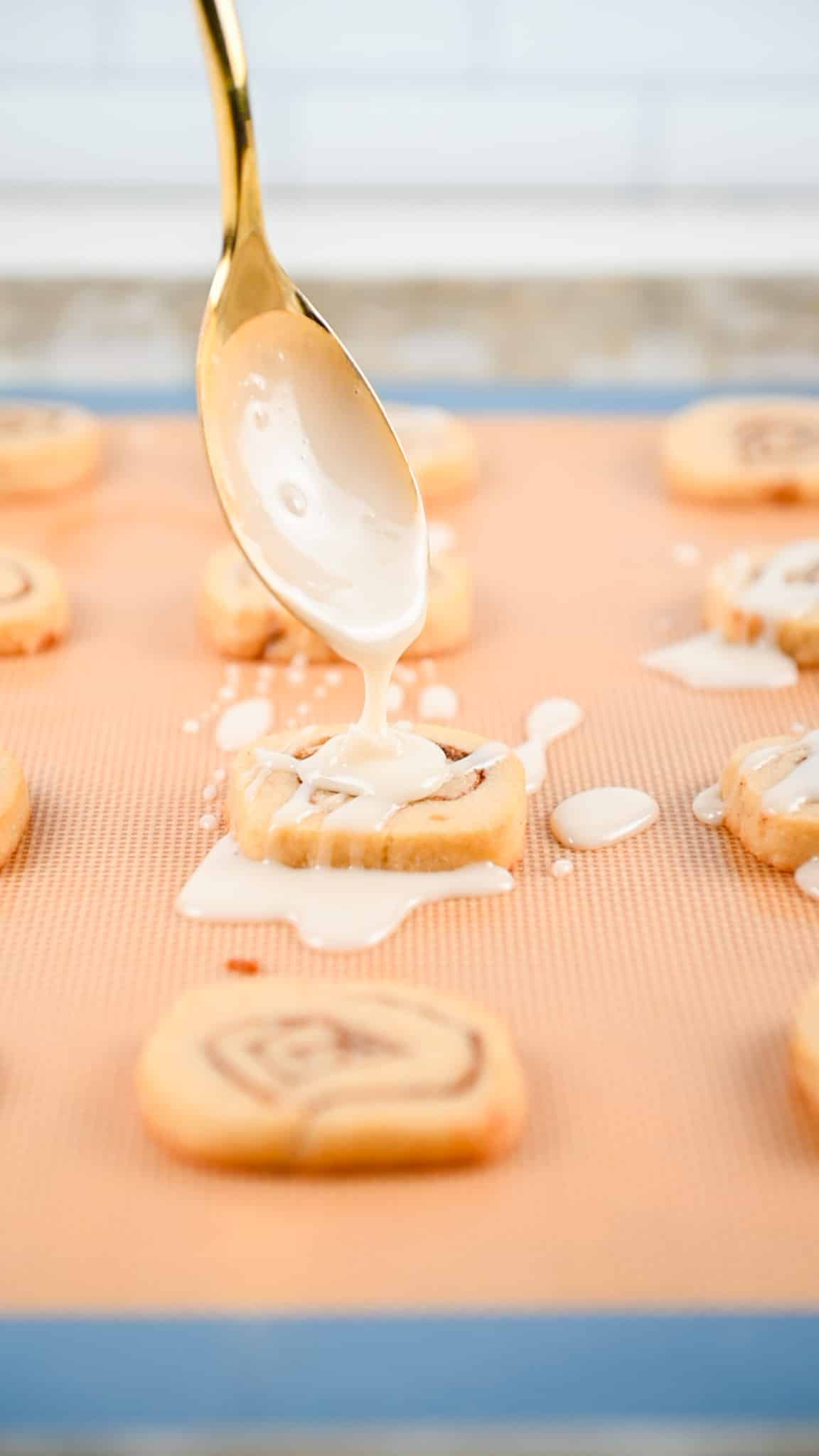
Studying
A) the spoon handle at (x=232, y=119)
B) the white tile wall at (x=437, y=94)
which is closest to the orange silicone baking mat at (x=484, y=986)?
the spoon handle at (x=232, y=119)

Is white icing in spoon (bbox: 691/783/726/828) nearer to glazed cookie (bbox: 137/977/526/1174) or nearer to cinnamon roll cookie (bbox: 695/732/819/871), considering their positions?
cinnamon roll cookie (bbox: 695/732/819/871)

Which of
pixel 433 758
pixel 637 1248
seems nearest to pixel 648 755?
pixel 433 758

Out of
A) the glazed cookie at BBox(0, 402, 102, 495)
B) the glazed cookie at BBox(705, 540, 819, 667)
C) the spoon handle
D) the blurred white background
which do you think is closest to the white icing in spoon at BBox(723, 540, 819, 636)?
the glazed cookie at BBox(705, 540, 819, 667)

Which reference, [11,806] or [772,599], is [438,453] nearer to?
[772,599]

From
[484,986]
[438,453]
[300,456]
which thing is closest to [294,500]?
[300,456]

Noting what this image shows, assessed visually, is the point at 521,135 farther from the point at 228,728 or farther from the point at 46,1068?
the point at 46,1068

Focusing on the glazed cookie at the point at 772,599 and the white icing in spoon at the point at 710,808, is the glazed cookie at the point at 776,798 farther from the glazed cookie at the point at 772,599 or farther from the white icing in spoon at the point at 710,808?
the glazed cookie at the point at 772,599
